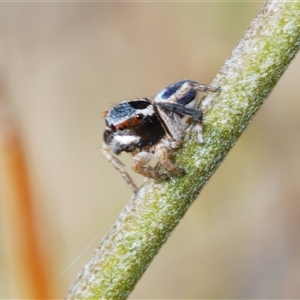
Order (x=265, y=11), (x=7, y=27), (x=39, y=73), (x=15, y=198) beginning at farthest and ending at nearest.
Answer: (x=39, y=73) → (x=7, y=27) → (x=15, y=198) → (x=265, y=11)

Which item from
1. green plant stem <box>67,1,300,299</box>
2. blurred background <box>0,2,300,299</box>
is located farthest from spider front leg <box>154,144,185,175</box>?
blurred background <box>0,2,300,299</box>

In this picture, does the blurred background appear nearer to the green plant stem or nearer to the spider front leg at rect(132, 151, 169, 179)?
the spider front leg at rect(132, 151, 169, 179)

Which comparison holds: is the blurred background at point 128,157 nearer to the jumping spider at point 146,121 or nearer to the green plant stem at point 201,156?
the jumping spider at point 146,121

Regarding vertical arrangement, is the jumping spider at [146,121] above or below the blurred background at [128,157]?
above

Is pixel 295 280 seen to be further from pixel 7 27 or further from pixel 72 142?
pixel 7 27

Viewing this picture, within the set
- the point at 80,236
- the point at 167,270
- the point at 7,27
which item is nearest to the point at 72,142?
the point at 80,236

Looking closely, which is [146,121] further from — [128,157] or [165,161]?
[128,157]

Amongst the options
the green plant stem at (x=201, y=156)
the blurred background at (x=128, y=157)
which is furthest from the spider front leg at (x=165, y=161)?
the blurred background at (x=128, y=157)
